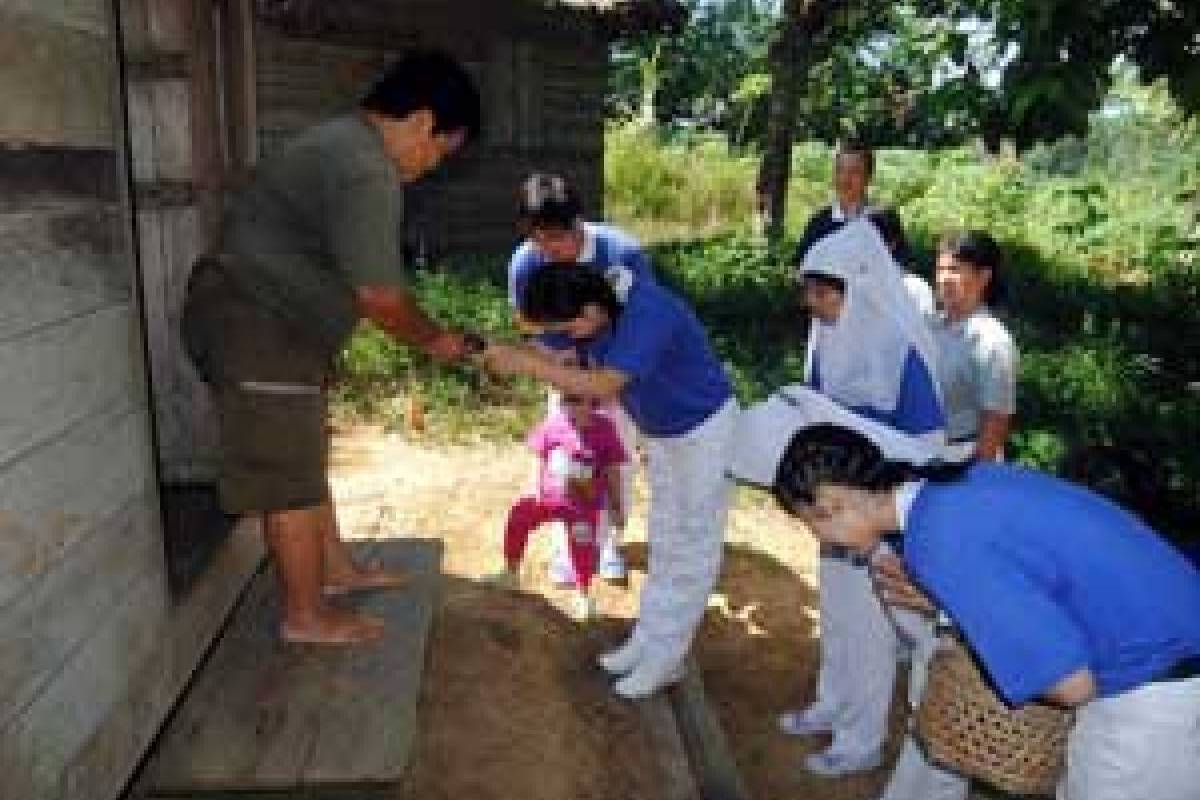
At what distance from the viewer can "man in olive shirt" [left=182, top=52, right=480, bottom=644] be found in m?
3.45

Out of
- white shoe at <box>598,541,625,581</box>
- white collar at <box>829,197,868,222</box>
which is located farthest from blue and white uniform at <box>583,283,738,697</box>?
white collar at <box>829,197,868,222</box>

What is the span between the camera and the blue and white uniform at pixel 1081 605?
2318 millimetres

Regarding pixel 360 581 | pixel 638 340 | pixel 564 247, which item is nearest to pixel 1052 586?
pixel 638 340

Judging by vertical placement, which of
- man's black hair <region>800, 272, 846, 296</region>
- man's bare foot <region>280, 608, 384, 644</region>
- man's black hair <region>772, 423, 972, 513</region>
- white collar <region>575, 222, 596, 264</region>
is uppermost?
white collar <region>575, 222, 596, 264</region>

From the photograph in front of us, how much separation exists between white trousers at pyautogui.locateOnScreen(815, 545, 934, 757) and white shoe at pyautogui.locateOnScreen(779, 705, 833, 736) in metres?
0.17

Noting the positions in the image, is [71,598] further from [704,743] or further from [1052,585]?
[704,743]

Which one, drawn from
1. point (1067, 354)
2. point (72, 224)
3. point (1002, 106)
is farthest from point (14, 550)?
point (1067, 354)

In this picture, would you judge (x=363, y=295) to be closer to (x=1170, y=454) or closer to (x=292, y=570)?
(x=292, y=570)

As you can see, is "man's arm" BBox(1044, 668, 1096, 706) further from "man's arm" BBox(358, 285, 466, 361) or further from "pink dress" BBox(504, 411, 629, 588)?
"pink dress" BBox(504, 411, 629, 588)

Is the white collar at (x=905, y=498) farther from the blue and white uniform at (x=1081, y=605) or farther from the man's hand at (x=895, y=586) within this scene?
the man's hand at (x=895, y=586)

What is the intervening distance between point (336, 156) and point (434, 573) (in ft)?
5.69

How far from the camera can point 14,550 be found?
7.89ft

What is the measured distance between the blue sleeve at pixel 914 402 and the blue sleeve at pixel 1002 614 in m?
1.50

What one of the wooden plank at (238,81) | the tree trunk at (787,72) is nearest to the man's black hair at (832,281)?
the wooden plank at (238,81)
